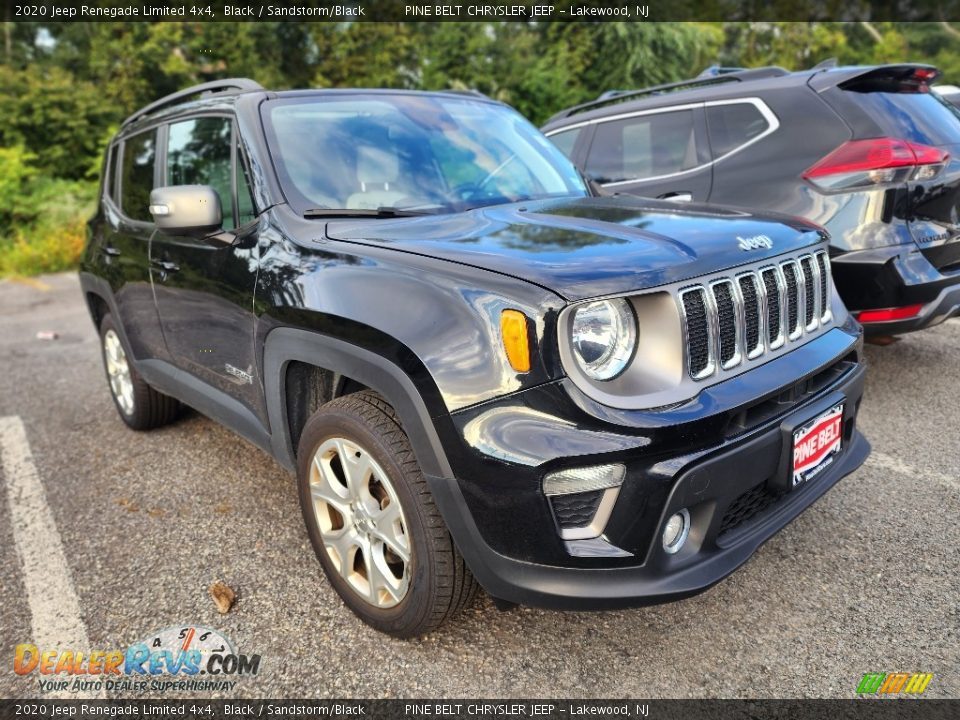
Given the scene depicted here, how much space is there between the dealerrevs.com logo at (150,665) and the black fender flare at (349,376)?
2.14ft

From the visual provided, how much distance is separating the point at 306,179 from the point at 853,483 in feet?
8.60

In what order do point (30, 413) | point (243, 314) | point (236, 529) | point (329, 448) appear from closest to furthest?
point (329, 448), point (243, 314), point (236, 529), point (30, 413)

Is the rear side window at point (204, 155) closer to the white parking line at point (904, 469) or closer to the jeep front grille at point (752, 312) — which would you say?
the jeep front grille at point (752, 312)

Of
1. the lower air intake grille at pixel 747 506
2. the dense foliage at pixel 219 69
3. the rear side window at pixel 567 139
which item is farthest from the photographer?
the dense foliage at pixel 219 69

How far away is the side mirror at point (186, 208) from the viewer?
2.69 m

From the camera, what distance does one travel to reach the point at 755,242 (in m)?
2.27

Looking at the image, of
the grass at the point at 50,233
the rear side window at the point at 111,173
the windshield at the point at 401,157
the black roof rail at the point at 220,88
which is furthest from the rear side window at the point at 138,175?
the grass at the point at 50,233

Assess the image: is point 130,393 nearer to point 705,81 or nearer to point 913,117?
point 705,81

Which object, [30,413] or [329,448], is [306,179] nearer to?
[329,448]

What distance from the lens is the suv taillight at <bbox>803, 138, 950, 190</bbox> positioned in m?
3.74

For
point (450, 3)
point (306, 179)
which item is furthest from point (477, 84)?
point (306, 179)

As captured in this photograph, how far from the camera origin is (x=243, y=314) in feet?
8.95

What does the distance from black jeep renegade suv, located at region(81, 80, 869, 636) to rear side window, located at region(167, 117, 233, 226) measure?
0.03 metres

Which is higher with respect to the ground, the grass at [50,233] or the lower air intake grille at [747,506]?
the lower air intake grille at [747,506]
